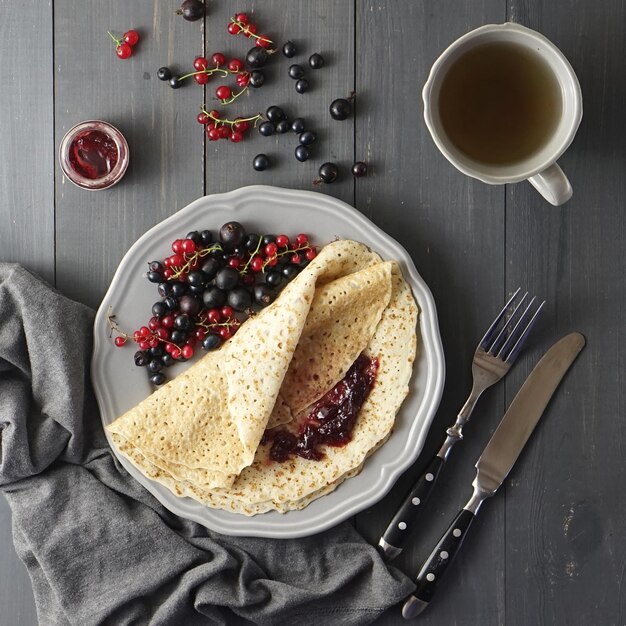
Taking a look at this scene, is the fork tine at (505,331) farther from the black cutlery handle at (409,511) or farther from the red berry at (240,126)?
the red berry at (240,126)

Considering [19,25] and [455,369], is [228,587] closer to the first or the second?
[455,369]

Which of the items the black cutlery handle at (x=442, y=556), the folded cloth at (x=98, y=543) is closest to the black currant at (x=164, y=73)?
the folded cloth at (x=98, y=543)

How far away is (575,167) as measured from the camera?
1.71 metres

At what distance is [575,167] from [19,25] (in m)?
1.30

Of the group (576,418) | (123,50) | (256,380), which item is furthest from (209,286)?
(576,418)

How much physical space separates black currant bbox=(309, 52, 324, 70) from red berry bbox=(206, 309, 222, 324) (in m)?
0.58

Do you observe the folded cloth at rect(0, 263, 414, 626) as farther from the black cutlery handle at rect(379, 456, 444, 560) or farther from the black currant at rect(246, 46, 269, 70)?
the black currant at rect(246, 46, 269, 70)

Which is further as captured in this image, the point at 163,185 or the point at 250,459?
the point at 163,185

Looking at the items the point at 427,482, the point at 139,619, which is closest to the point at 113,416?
the point at 139,619

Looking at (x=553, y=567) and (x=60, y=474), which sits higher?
(x=60, y=474)

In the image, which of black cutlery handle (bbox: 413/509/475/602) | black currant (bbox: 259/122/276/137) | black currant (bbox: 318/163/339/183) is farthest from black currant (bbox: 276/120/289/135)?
black cutlery handle (bbox: 413/509/475/602)

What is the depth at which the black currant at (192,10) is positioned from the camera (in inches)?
66.4

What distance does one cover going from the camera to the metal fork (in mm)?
1673

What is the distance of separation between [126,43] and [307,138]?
0.46 metres
